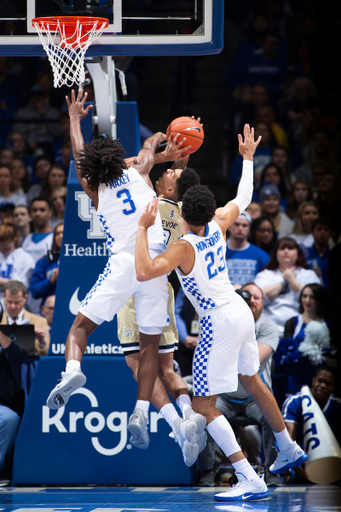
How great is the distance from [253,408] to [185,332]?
1.14 m

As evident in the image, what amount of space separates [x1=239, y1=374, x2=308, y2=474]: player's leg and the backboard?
106 inches

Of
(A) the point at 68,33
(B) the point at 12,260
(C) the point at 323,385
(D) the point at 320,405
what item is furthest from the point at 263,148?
(A) the point at 68,33

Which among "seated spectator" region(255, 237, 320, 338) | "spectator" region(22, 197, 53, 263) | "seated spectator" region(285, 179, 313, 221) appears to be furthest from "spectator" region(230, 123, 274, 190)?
"spectator" region(22, 197, 53, 263)

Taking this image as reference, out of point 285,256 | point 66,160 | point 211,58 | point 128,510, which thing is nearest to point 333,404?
point 285,256

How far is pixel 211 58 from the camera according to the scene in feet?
41.9

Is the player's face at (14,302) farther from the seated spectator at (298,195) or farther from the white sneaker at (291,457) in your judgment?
the seated spectator at (298,195)

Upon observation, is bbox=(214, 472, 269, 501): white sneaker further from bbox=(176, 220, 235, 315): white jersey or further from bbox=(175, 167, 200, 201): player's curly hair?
bbox=(175, 167, 200, 201): player's curly hair

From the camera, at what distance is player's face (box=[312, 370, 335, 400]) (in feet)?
22.2

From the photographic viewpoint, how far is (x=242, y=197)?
19.0 ft

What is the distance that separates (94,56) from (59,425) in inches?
130

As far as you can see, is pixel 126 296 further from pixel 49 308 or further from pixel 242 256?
pixel 242 256

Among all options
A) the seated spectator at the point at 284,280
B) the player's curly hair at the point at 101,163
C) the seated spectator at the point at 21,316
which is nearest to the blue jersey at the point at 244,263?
the seated spectator at the point at 284,280

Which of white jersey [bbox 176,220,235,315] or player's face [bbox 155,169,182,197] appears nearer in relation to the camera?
white jersey [bbox 176,220,235,315]

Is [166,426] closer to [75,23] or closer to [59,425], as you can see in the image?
[59,425]
